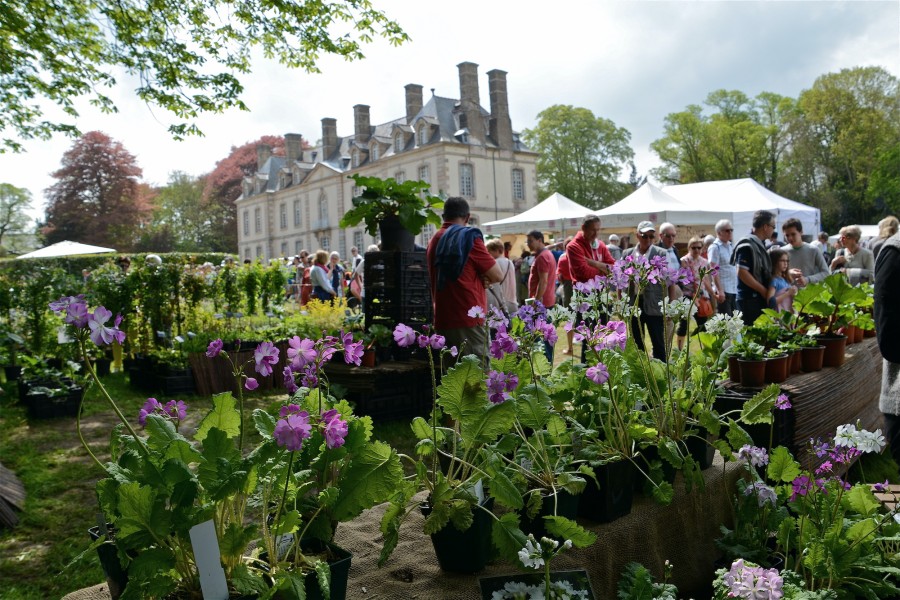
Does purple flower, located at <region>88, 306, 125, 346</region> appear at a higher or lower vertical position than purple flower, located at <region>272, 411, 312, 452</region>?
higher

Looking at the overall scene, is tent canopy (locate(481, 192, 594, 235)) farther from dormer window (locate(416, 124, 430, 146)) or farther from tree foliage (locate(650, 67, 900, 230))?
tree foliage (locate(650, 67, 900, 230))

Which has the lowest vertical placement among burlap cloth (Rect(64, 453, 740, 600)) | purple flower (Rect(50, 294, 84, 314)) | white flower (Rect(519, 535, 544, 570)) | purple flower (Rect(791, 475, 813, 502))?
burlap cloth (Rect(64, 453, 740, 600))

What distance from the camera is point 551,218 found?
16344 millimetres

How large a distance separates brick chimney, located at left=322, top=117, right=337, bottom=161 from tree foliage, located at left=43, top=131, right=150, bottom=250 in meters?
14.2

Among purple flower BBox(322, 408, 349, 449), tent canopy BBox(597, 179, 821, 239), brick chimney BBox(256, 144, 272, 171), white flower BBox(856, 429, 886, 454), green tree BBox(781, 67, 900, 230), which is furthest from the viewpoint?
brick chimney BBox(256, 144, 272, 171)

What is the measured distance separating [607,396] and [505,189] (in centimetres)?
3998

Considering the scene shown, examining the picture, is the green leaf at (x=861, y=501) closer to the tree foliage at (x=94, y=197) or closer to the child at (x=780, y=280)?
the child at (x=780, y=280)

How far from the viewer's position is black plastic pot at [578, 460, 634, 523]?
5.97 ft

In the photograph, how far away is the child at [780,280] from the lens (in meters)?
5.59

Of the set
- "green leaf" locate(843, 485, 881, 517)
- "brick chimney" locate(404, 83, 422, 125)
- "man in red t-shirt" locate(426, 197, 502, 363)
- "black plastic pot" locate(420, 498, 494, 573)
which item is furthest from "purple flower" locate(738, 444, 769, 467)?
"brick chimney" locate(404, 83, 422, 125)

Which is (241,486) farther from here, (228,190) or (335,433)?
(228,190)

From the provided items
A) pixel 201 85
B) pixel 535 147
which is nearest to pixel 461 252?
pixel 201 85

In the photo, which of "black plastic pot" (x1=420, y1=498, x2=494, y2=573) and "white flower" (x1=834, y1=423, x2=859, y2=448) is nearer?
"black plastic pot" (x1=420, y1=498, x2=494, y2=573)

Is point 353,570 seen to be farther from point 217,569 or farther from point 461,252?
point 461,252
